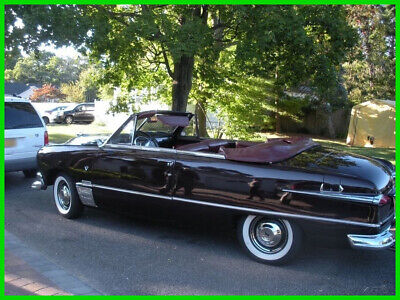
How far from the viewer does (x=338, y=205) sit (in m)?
3.79

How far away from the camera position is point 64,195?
598cm

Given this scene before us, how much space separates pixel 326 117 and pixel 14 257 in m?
22.2

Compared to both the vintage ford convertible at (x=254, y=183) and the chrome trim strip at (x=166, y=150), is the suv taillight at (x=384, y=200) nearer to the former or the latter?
the vintage ford convertible at (x=254, y=183)

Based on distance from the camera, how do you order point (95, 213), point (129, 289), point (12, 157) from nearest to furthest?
point (129, 289) < point (95, 213) < point (12, 157)

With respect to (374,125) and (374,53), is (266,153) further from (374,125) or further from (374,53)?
(374,53)

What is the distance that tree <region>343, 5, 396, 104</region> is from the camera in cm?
2241

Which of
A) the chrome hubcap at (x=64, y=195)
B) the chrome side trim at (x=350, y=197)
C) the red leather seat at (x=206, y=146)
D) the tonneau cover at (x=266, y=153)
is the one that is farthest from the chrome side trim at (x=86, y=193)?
the chrome side trim at (x=350, y=197)

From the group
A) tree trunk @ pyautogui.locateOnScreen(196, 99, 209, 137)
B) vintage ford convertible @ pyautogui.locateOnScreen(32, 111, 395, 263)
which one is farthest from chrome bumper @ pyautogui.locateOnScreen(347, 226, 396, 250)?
tree trunk @ pyautogui.locateOnScreen(196, 99, 209, 137)

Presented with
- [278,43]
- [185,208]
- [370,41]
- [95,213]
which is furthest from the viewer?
[370,41]

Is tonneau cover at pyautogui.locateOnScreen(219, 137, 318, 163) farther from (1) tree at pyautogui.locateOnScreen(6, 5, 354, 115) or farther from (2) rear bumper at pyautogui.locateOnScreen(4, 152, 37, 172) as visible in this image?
(2) rear bumper at pyautogui.locateOnScreen(4, 152, 37, 172)

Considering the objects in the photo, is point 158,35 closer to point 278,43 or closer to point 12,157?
point 278,43

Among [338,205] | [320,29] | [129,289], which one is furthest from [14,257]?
[320,29]

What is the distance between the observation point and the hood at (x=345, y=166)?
388 cm

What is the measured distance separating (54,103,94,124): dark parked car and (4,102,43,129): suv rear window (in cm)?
2159
